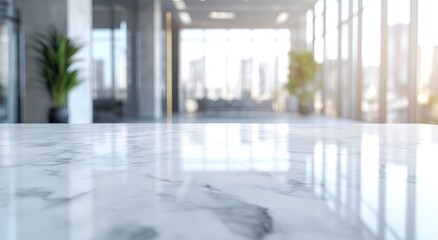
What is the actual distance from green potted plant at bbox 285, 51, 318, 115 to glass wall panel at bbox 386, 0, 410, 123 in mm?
5182

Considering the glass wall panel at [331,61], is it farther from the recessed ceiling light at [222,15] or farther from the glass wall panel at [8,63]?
the glass wall panel at [8,63]

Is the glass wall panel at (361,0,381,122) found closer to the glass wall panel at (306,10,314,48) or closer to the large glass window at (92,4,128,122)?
the glass wall panel at (306,10,314,48)

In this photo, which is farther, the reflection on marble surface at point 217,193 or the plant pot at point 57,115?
the plant pot at point 57,115

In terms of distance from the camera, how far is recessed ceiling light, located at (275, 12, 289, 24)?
18022 millimetres

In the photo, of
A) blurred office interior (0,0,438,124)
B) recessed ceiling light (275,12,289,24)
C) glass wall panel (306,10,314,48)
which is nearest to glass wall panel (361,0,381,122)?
blurred office interior (0,0,438,124)

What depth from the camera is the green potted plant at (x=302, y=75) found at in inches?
592

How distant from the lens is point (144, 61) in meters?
14.6

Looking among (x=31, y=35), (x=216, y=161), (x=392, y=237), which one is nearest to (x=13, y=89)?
(x=31, y=35)

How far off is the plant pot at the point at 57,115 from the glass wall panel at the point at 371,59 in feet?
24.6

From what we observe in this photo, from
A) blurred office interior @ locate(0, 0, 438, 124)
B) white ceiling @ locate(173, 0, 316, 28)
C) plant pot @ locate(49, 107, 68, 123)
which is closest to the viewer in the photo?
plant pot @ locate(49, 107, 68, 123)

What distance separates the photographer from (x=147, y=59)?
14562 mm

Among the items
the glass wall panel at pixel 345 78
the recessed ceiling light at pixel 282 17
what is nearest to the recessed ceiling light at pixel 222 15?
the recessed ceiling light at pixel 282 17

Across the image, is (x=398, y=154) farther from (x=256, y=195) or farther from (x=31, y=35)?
(x=31, y=35)

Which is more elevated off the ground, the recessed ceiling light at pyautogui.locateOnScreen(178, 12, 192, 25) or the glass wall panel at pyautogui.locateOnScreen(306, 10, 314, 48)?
the recessed ceiling light at pyautogui.locateOnScreen(178, 12, 192, 25)
